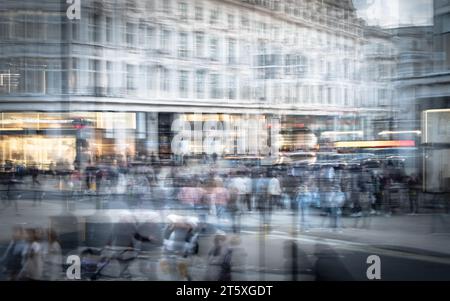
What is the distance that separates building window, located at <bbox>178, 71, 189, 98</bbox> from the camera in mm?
4427

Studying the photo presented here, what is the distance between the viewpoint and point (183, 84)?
175 inches

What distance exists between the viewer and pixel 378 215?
168 inches

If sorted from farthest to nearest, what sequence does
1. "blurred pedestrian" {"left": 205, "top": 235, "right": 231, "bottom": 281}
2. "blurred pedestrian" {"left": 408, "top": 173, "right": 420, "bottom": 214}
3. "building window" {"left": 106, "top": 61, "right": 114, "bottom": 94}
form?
"building window" {"left": 106, "top": 61, "right": 114, "bottom": 94}
"blurred pedestrian" {"left": 408, "top": 173, "right": 420, "bottom": 214}
"blurred pedestrian" {"left": 205, "top": 235, "right": 231, "bottom": 281}

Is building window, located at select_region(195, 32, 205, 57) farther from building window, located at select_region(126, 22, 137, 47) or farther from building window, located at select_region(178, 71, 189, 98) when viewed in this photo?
building window, located at select_region(126, 22, 137, 47)

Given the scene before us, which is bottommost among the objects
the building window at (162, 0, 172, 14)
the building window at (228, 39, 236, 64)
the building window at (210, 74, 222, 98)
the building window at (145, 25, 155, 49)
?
the building window at (210, 74, 222, 98)

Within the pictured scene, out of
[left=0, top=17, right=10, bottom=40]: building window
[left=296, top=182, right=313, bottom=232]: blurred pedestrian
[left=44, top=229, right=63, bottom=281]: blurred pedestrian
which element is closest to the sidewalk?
[left=296, top=182, right=313, bottom=232]: blurred pedestrian

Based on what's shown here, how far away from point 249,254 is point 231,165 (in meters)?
0.73

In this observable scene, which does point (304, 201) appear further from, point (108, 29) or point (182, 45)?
point (108, 29)

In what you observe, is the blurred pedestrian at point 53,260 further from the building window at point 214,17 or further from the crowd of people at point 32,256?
the building window at point 214,17

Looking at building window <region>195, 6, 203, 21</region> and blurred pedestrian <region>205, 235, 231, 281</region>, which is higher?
building window <region>195, 6, 203, 21</region>

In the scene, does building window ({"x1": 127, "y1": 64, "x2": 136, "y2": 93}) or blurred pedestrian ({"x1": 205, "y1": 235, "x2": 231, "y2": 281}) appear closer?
blurred pedestrian ({"x1": 205, "y1": 235, "x2": 231, "y2": 281})

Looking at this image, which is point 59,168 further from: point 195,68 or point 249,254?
point 249,254

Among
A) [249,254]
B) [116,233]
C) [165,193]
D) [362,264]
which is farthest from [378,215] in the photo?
[116,233]

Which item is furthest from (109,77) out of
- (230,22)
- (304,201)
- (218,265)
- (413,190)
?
(413,190)
